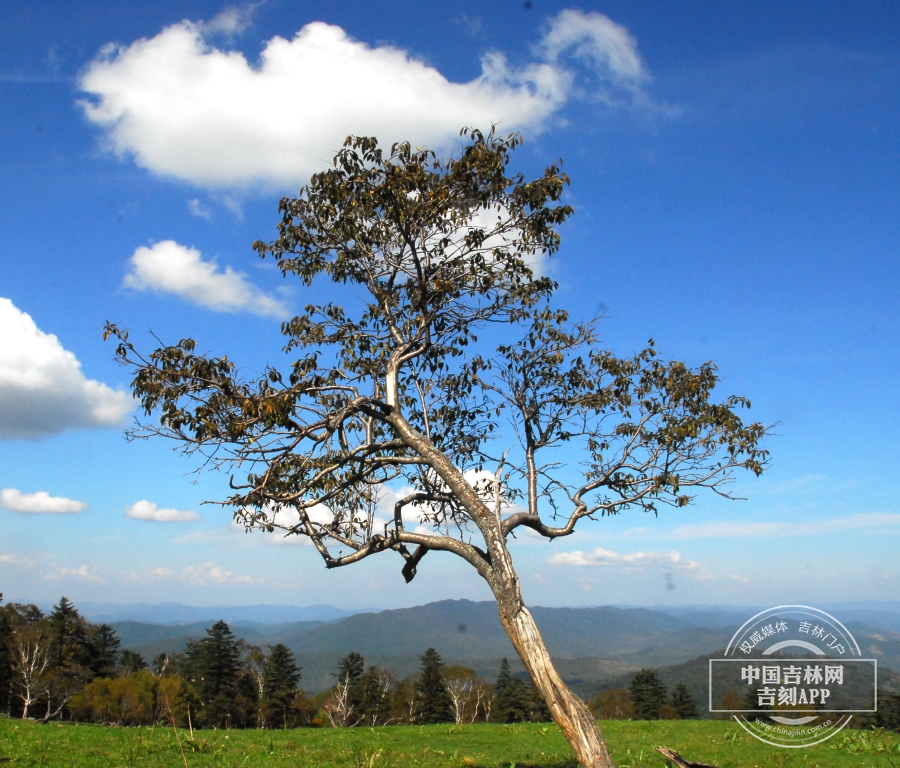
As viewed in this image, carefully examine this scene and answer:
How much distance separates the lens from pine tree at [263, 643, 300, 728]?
177ft

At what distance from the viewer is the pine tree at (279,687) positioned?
5384 centimetres

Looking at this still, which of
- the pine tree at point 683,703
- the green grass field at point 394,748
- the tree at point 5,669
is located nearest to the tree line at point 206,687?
the tree at point 5,669

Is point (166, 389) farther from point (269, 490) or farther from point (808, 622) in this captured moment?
point (808, 622)

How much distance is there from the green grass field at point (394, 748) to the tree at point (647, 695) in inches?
1734

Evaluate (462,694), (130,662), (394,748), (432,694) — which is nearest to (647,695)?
(462,694)

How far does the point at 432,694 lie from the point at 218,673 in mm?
18369

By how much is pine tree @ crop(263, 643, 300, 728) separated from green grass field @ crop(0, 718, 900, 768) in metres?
40.5

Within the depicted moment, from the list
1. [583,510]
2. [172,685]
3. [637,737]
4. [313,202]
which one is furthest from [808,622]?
[172,685]

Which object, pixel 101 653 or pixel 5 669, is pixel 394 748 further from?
pixel 101 653

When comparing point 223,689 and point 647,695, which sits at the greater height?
point 223,689

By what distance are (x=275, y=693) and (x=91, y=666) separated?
621 inches

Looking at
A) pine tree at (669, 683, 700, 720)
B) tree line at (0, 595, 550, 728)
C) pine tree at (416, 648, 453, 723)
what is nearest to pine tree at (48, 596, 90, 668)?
tree line at (0, 595, 550, 728)

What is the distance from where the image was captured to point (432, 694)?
58625mm

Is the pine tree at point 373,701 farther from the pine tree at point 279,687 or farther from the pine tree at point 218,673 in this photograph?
the pine tree at point 218,673
